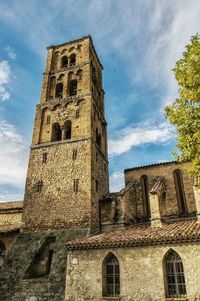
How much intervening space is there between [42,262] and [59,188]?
522 cm

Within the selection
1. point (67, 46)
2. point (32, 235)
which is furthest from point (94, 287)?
point (67, 46)

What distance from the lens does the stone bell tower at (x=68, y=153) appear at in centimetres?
Result: 1780

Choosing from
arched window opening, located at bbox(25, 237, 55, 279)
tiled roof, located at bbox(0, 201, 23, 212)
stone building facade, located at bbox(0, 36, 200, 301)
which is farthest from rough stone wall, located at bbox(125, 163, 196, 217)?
tiled roof, located at bbox(0, 201, 23, 212)

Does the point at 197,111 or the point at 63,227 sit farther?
the point at 63,227

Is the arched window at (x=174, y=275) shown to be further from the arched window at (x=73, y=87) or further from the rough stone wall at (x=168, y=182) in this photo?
the arched window at (x=73, y=87)

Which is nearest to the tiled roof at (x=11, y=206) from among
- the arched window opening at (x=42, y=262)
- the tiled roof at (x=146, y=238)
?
the arched window opening at (x=42, y=262)

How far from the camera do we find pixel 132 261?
41.5 ft

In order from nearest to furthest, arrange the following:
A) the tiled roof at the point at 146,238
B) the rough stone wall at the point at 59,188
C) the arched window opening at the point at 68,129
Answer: the tiled roof at the point at 146,238 < the rough stone wall at the point at 59,188 < the arched window opening at the point at 68,129

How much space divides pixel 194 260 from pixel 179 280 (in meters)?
1.23

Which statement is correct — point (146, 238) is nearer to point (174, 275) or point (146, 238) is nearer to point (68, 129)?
point (174, 275)

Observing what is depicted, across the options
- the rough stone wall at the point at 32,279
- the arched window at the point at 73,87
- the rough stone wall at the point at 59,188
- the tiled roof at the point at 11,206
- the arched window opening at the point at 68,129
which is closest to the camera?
the rough stone wall at the point at 32,279

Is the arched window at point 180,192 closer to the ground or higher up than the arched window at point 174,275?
higher up

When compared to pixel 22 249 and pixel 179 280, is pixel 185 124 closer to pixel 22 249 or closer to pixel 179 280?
pixel 179 280

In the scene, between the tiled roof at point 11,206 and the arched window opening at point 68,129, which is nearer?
the arched window opening at point 68,129
